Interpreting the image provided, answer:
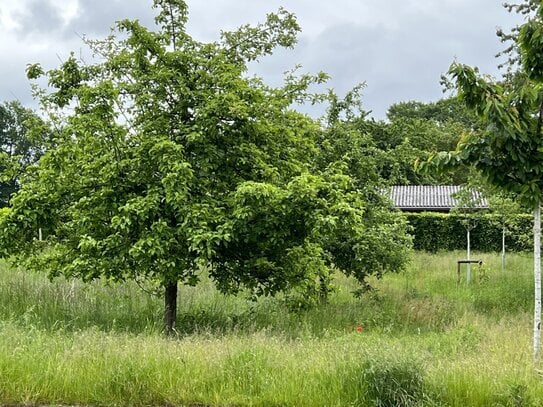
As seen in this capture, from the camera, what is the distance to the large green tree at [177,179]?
6.51 m

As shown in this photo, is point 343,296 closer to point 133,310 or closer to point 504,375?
point 133,310

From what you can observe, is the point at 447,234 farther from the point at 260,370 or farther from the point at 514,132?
the point at 260,370

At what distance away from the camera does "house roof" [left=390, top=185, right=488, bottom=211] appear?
37.4 m

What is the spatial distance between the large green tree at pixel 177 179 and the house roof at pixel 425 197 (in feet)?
96.7

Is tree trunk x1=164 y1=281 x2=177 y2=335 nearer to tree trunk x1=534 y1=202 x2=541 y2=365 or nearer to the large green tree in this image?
the large green tree

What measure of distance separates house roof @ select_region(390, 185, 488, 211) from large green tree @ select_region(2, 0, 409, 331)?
2947 cm

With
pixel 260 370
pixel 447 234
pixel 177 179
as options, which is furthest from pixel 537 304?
pixel 447 234

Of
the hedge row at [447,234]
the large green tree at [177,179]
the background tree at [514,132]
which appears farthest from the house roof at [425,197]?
the background tree at [514,132]

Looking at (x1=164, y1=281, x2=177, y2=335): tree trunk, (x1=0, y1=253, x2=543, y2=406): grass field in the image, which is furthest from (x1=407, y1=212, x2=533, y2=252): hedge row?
(x1=164, y1=281, x2=177, y2=335): tree trunk

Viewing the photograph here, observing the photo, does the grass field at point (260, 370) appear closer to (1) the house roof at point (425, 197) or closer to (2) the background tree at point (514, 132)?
(2) the background tree at point (514, 132)

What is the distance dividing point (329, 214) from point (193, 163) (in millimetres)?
2015

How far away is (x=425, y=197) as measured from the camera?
39.7 metres

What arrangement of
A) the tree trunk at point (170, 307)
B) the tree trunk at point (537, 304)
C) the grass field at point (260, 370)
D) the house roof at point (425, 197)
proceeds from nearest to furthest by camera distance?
the grass field at point (260, 370), the tree trunk at point (537, 304), the tree trunk at point (170, 307), the house roof at point (425, 197)

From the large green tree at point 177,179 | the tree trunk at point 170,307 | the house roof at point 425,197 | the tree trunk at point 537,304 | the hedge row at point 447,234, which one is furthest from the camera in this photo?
the house roof at point 425,197
